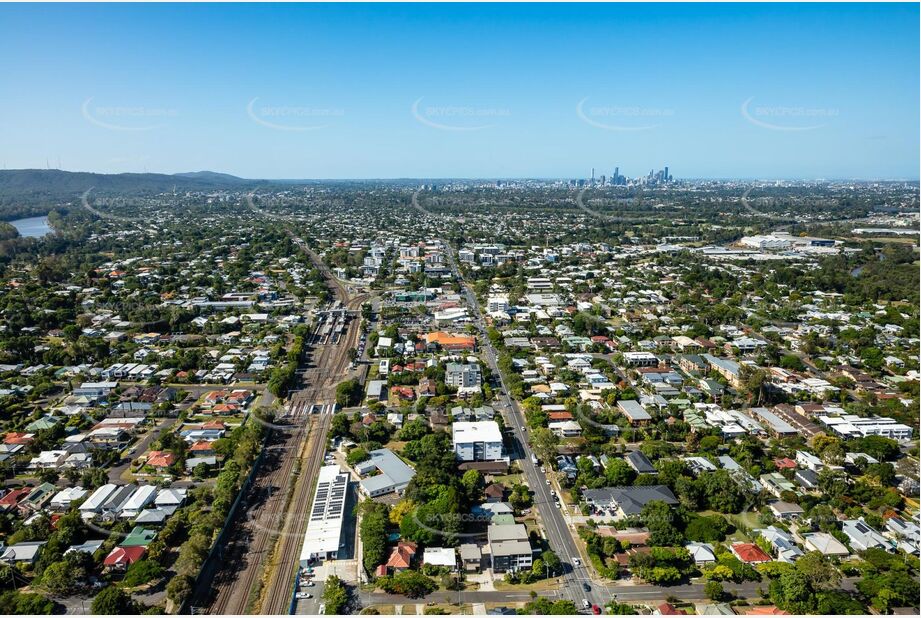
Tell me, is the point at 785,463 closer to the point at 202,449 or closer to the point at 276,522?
the point at 276,522

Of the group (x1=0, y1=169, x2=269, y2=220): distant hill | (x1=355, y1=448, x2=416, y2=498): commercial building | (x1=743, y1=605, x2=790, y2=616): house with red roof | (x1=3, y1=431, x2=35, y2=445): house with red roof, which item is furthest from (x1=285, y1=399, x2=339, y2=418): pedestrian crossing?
(x1=0, y1=169, x2=269, y2=220): distant hill

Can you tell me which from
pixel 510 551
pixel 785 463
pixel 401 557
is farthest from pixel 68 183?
pixel 785 463

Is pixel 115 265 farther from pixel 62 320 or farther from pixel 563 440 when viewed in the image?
pixel 563 440

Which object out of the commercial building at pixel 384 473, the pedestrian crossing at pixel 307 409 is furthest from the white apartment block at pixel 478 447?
the pedestrian crossing at pixel 307 409

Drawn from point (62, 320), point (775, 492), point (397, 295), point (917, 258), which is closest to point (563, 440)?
point (775, 492)

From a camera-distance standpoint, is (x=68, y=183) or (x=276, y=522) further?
(x=68, y=183)

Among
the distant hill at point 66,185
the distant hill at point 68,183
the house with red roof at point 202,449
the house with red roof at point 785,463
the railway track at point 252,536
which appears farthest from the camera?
the distant hill at point 68,183

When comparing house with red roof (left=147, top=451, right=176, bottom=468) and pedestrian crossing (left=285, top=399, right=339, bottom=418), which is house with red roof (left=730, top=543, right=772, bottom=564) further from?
house with red roof (left=147, top=451, right=176, bottom=468)

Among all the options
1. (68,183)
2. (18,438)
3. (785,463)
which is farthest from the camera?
(68,183)

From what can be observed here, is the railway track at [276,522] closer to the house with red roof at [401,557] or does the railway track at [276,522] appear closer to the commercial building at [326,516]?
the commercial building at [326,516]
